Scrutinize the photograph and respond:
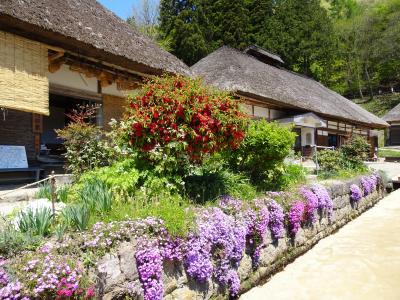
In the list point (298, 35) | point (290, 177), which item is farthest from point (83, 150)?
point (298, 35)

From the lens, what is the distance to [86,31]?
288 inches

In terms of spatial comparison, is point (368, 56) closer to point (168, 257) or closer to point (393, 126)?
point (393, 126)

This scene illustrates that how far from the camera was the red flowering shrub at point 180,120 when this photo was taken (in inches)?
177

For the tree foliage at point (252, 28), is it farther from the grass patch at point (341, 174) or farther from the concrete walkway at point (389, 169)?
the grass patch at point (341, 174)

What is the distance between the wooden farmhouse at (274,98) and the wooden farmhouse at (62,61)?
2.88m

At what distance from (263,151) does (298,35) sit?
93.0 ft

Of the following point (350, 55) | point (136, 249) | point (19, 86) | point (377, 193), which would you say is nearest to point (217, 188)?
point (136, 249)

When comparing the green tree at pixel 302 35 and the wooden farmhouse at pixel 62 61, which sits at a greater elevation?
the green tree at pixel 302 35

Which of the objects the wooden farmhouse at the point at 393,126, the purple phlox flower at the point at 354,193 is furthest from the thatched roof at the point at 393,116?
the purple phlox flower at the point at 354,193

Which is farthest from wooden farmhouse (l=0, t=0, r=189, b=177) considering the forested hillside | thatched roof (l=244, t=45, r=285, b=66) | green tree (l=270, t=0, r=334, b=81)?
green tree (l=270, t=0, r=334, b=81)

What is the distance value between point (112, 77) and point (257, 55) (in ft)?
45.7

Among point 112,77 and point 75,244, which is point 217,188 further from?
point 112,77

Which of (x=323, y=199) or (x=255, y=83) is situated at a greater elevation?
(x=255, y=83)

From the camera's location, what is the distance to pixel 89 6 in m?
9.47
